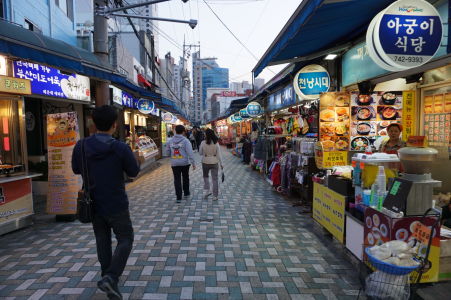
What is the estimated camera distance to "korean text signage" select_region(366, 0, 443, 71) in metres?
3.49

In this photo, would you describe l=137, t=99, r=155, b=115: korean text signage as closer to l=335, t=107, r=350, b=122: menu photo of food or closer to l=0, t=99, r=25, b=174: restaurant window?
l=0, t=99, r=25, b=174: restaurant window

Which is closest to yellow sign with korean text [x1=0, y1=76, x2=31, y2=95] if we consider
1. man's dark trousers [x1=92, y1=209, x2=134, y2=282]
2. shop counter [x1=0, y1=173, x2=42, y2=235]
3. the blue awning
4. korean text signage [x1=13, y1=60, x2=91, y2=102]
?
korean text signage [x1=13, y1=60, x2=91, y2=102]

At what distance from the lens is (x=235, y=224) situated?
6.11 metres

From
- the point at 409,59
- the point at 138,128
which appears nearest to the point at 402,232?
the point at 409,59

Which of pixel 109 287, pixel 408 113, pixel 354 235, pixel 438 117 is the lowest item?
pixel 109 287

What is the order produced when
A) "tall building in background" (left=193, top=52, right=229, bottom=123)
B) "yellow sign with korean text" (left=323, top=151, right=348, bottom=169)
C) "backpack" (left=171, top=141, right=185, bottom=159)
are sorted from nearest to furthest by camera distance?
"yellow sign with korean text" (left=323, top=151, right=348, bottom=169), "backpack" (left=171, top=141, right=185, bottom=159), "tall building in background" (left=193, top=52, right=229, bottom=123)

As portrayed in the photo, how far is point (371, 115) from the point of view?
688cm

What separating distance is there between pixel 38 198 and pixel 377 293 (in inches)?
370

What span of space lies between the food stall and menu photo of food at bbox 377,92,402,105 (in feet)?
26.0

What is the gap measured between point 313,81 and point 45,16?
1053 centimetres

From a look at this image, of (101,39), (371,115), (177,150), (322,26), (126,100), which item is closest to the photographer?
(322,26)

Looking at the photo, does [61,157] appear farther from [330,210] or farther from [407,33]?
[407,33]

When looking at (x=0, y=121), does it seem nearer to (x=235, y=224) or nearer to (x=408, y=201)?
(x=235, y=224)

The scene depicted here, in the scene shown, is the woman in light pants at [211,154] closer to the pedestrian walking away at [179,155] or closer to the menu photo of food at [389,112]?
the pedestrian walking away at [179,155]
